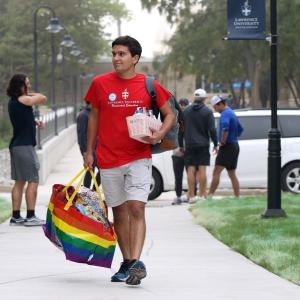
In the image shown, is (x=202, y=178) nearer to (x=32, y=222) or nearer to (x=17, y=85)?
(x=32, y=222)

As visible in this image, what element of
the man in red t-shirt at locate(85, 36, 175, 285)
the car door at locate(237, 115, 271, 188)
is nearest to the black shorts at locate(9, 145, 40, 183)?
the man in red t-shirt at locate(85, 36, 175, 285)

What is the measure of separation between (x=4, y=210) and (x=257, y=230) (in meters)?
4.61

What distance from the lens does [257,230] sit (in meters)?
12.8

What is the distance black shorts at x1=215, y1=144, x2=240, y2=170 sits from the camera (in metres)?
17.9

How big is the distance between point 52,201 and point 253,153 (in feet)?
37.8

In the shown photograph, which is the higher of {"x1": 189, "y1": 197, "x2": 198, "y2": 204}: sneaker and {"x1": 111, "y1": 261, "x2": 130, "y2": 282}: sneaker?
{"x1": 111, "y1": 261, "x2": 130, "y2": 282}: sneaker

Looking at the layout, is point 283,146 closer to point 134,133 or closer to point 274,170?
point 274,170

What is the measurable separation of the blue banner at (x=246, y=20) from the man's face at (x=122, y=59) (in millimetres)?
5734

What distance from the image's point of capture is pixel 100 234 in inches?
354

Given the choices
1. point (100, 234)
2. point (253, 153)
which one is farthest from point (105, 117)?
point (253, 153)

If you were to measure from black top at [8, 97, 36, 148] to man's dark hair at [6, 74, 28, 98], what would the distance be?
10 centimetres

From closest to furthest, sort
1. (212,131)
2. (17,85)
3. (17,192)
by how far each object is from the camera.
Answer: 1. (17,85)
2. (17,192)
3. (212,131)

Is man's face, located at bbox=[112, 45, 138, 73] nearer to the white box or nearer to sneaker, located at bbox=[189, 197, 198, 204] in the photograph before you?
the white box

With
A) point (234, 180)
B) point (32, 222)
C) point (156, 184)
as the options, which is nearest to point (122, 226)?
point (32, 222)
